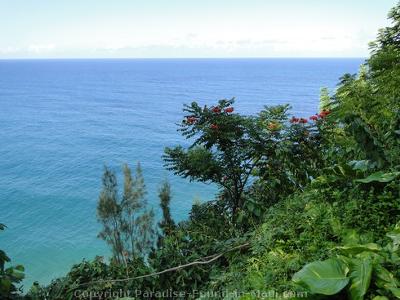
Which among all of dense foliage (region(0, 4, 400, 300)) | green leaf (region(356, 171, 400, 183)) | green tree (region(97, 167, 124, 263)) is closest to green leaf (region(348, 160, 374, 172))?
dense foliage (region(0, 4, 400, 300))

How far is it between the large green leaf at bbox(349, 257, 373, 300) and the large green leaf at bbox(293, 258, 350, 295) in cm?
5

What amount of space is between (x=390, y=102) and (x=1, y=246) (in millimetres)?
20567

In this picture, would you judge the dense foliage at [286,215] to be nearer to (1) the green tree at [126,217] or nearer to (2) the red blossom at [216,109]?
(2) the red blossom at [216,109]

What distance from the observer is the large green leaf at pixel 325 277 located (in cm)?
267

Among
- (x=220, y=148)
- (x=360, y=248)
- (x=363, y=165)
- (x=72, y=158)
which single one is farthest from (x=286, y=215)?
(x=72, y=158)

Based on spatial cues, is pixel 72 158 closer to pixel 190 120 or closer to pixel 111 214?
pixel 111 214

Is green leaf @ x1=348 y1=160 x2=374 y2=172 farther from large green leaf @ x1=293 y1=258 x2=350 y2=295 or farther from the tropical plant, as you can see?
large green leaf @ x1=293 y1=258 x2=350 y2=295

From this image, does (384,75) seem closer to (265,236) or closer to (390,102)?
(390,102)

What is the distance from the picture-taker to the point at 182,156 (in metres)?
7.87

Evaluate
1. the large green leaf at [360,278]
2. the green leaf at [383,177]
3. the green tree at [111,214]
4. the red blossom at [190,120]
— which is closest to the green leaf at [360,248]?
the large green leaf at [360,278]

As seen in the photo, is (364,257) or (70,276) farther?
(70,276)

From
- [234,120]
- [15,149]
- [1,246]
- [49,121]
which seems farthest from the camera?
[49,121]

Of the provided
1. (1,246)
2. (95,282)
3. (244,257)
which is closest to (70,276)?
(95,282)

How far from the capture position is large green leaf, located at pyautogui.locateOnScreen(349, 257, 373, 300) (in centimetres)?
262
